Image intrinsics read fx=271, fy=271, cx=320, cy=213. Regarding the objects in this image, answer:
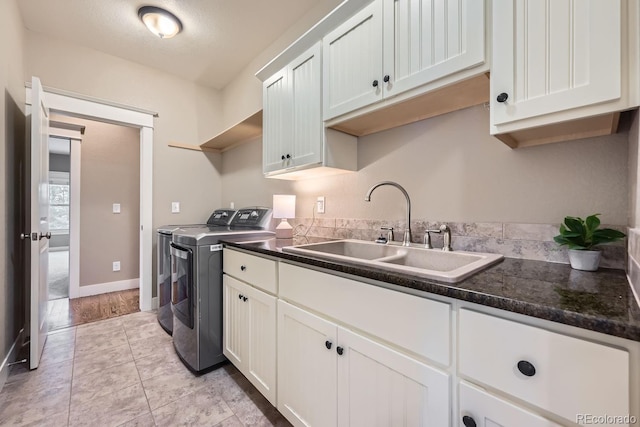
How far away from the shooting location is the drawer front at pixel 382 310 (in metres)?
0.76

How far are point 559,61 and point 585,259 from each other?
2.08 feet

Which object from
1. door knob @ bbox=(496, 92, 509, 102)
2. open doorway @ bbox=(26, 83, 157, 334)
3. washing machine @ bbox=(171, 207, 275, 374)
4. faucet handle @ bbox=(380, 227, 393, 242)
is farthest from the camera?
open doorway @ bbox=(26, 83, 157, 334)

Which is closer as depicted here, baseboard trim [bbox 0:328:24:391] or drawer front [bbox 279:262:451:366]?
drawer front [bbox 279:262:451:366]

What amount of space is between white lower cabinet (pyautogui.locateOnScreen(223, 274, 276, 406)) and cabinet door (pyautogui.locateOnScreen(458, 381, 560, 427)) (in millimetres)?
886

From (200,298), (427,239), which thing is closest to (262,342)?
(200,298)

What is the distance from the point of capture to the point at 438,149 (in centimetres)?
139

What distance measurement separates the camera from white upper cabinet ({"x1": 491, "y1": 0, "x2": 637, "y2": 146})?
715 mm

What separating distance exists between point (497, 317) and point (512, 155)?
82 cm

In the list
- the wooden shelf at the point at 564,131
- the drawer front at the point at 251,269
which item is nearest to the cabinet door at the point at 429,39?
the wooden shelf at the point at 564,131

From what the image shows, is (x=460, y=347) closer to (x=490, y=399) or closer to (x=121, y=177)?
(x=490, y=399)

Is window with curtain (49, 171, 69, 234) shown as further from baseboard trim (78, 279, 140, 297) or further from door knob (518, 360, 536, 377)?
door knob (518, 360, 536, 377)

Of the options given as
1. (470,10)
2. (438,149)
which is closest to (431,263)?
(438,149)

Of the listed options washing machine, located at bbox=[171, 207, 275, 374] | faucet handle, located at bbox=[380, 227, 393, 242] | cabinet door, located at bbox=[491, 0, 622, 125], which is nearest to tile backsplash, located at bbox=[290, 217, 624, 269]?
faucet handle, located at bbox=[380, 227, 393, 242]

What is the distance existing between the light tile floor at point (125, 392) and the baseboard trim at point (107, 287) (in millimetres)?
1399
